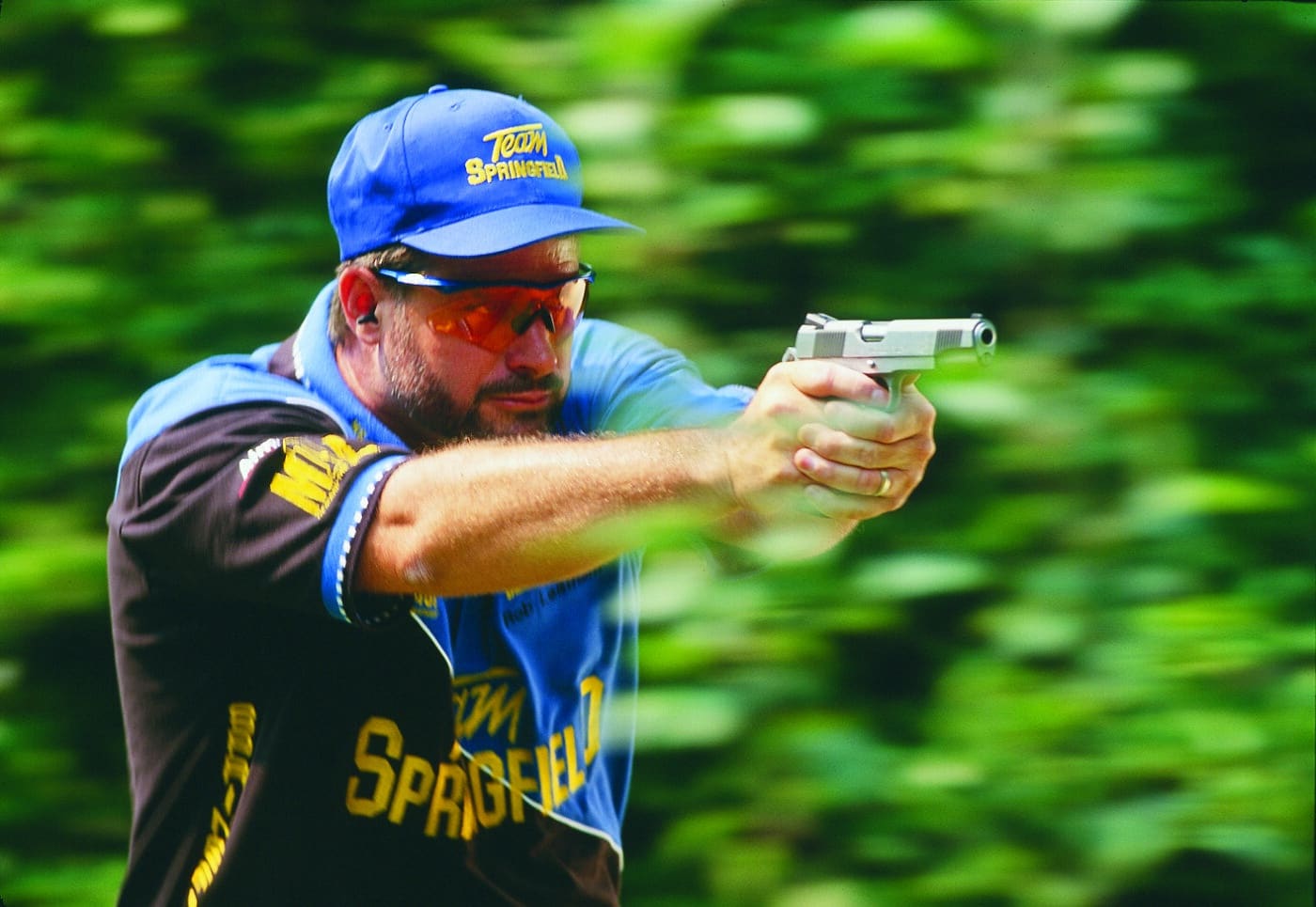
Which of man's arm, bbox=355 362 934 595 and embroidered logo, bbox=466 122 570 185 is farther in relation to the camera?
embroidered logo, bbox=466 122 570 185

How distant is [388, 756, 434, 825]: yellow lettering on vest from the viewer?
2107 millimetres

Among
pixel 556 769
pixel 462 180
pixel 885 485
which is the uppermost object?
pixel 462 180

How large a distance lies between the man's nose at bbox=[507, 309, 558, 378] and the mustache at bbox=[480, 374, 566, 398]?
0.04 ft

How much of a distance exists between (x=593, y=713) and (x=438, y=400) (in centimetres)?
49

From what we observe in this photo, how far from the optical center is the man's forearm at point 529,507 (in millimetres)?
1817

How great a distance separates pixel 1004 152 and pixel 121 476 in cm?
123

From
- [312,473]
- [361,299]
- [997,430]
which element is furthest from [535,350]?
[997,430]

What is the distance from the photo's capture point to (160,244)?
2785 millimetres

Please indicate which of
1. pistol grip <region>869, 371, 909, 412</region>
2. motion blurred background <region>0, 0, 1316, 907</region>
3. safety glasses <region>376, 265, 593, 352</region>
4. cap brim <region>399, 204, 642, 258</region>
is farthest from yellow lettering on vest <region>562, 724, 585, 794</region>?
pistol grip <region>869, 371, 909, 412</region>

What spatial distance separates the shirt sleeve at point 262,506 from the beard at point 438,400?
209 mm

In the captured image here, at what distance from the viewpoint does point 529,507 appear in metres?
1.84

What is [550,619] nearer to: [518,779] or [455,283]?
[518,779]

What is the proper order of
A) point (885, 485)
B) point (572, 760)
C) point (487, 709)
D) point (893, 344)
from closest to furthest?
point (893, 344) → point (885, 485) → point (487, 709) → point (572, 760)

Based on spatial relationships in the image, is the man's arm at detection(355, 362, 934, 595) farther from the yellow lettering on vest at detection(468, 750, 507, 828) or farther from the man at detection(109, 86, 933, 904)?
the yellow lettering on vest at detection(468, 750, 507, 828)
